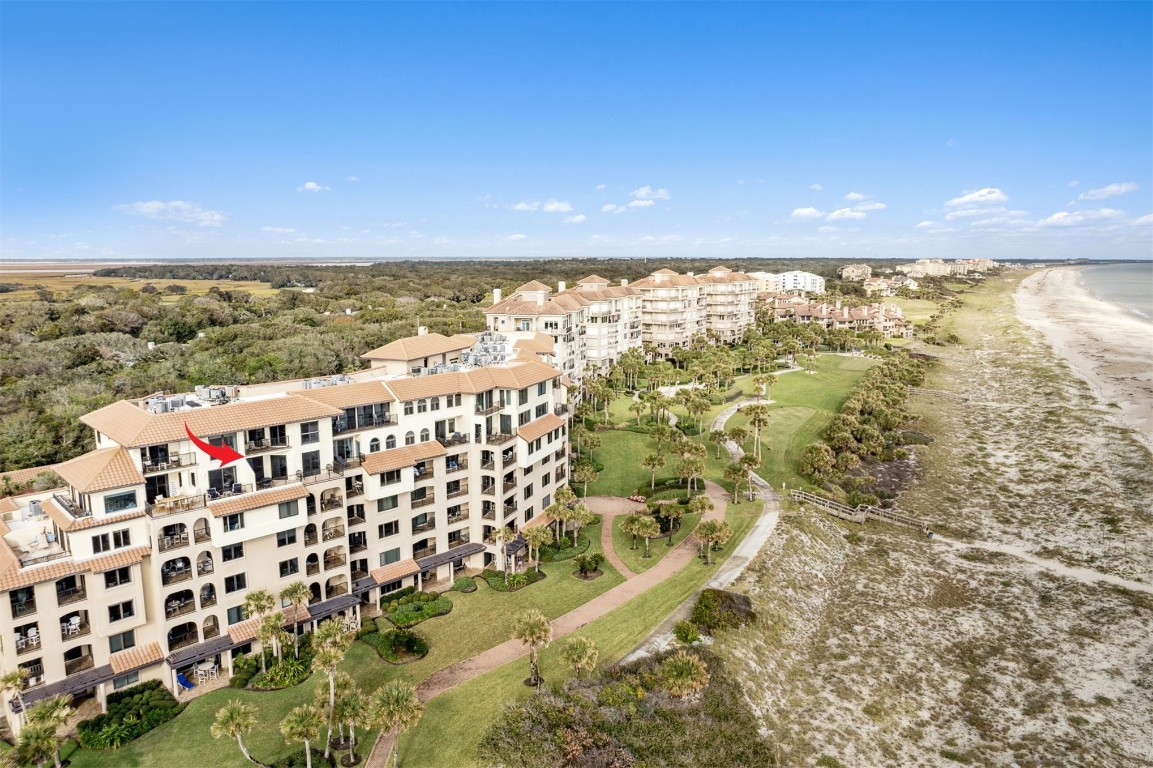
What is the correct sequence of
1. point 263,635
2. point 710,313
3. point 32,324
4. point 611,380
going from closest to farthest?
point 263,635, point 32,324, point 611,380, point 710,313

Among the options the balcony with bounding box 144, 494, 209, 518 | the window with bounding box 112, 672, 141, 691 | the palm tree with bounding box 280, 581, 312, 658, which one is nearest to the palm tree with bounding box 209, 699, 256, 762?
the palm tree with bounding box 280, 581, 312, 658

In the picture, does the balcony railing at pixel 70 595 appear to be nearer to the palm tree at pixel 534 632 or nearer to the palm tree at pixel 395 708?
the palm tree at pixel 395 708

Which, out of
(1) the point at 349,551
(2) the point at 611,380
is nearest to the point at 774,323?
(2) the point at 611,380

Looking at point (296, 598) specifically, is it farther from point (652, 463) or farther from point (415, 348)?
point (652, 463)

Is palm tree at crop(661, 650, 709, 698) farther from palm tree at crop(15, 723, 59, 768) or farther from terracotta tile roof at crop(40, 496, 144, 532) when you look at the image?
terracotta tile roof at crop(40, 496, 144, 532)

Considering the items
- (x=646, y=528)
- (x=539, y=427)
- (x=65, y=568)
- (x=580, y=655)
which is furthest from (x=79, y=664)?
(x=646, y=528)

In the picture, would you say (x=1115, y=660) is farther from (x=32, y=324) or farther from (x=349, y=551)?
(x=32, y=324)
